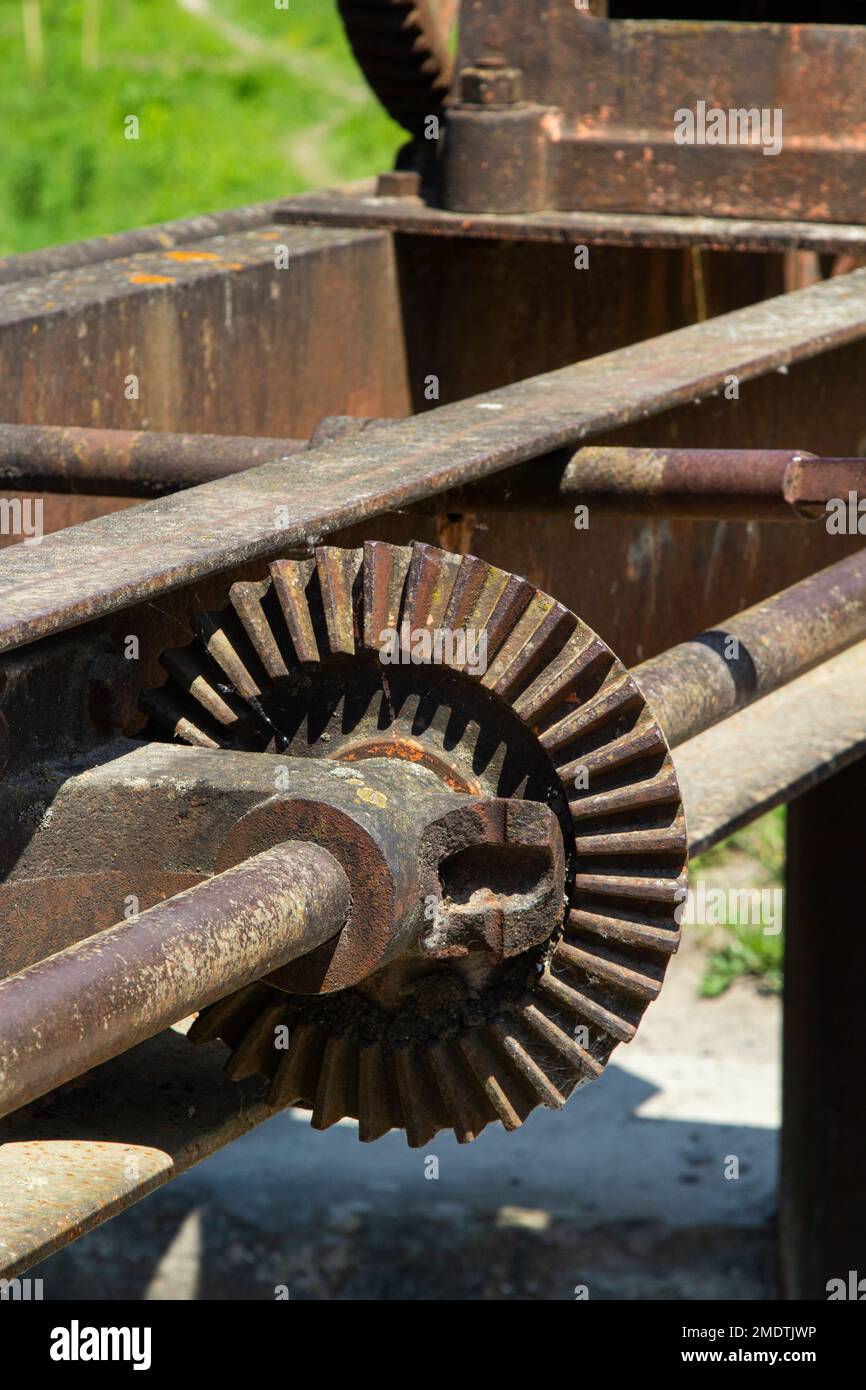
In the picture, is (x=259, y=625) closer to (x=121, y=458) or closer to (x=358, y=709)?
(x=358, y=709)

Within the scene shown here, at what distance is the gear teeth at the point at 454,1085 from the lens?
7.22ft

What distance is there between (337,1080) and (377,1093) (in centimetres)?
5

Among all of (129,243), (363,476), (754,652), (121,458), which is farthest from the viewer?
(129,243)

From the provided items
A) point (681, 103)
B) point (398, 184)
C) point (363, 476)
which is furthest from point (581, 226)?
point (363, 476)

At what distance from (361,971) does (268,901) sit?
0.58 feet

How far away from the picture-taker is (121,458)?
291 cm

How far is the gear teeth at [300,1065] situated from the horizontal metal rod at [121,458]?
0.93 meters

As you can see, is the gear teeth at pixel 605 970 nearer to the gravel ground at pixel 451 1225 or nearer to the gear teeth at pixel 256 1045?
the gear teeth at pixel 256 1045

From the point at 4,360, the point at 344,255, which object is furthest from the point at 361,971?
the point at 344,255

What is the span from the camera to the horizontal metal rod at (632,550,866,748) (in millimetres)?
2465

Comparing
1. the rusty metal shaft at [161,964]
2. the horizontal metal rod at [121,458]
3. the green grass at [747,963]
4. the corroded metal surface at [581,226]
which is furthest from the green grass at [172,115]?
the rusty metal shaft at [161,964]
